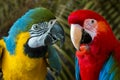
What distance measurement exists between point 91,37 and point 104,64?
122 millimetres

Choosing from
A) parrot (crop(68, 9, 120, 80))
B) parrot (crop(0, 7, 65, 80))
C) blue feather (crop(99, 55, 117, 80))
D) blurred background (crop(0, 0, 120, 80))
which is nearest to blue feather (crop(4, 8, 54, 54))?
parrot (crop(0, 7, 65, 80))

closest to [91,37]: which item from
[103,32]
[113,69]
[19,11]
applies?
[103,32]

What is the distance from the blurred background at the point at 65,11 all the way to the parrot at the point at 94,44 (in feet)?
2.16

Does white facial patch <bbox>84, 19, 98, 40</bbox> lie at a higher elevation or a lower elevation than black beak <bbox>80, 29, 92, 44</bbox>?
higher

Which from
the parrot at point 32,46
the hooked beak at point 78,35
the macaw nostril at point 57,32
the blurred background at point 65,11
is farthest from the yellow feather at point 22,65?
the blurred background at point 65,11

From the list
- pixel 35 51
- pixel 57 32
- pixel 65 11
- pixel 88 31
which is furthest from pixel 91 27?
pixel 65 11

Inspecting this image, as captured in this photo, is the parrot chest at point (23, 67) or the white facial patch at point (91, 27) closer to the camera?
the white facial patch at point (91, 27)

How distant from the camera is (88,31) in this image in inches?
54.5

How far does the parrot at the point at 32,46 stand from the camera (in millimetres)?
1448

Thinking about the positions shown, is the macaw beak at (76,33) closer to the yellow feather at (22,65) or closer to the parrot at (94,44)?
the parrot at (94,44)

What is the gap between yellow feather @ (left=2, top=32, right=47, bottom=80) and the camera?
149 cm

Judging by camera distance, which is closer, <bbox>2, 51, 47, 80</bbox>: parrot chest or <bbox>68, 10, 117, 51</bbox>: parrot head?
<bbox>68, 10, 117, 51</bbox>: parrot head

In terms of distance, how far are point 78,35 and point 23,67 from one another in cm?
29

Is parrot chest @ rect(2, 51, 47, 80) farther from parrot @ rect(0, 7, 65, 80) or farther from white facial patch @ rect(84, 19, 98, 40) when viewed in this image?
white facial patch @ rect(84, 19, 98, 40)
